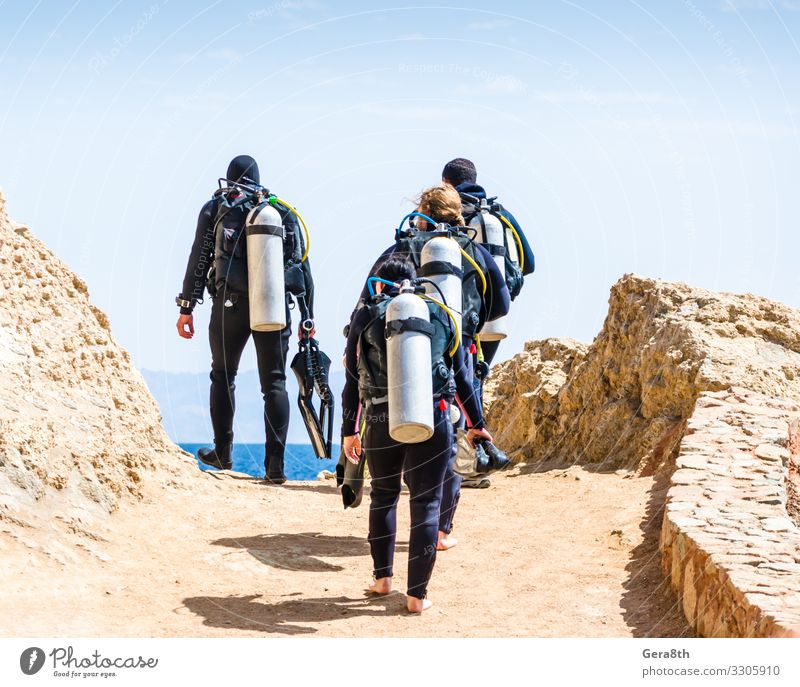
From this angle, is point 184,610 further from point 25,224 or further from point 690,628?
point 25,224

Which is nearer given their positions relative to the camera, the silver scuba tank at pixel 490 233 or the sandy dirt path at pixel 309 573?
the sandy dirt path at pixel 309 573

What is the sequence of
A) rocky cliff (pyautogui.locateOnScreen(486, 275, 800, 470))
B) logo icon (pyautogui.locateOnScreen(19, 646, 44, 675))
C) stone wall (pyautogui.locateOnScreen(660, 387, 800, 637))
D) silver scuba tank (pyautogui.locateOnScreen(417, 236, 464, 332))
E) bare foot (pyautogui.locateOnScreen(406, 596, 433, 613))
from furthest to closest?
1. rocky cliff (pyautogui.locateOnScreen(486, 275, 800, 470))
2. silver scuba tank (pyautogui.locateOnScreen(417, 236, 464, 332))
3. bare foot (pyautogui.locateOnScreen(406, 596, 433, 613))
4. stone wall (pyautogui.locateOnScreen(660, 387, 800, 637))
5. logo icon (pyautogui.locateOnScreen(19, 646, 44, 675))

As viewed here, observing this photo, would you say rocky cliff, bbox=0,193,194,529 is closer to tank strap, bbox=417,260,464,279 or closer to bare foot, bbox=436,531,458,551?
bare foot, bbox=436,531,458,551

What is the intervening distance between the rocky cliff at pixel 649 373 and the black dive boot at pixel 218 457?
3.88 meters

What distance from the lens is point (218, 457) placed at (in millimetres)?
10875

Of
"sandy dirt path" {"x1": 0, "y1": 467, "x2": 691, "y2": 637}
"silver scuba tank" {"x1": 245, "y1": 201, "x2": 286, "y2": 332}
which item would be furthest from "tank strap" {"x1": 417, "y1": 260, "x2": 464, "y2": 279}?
"silver scuba tank" {"x1": 245, "y1": 201, "x2": 286, "y2": 332}

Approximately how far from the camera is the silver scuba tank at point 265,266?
978 cm

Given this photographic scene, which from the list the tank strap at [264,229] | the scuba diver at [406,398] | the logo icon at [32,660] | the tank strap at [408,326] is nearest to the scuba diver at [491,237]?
the tank strap at [264,229]

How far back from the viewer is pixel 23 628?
623cm

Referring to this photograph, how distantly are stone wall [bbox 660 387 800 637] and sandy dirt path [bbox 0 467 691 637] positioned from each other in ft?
1.13

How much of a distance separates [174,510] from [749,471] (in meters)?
4.20

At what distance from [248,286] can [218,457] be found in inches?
68.4

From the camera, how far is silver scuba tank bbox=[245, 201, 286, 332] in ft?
32.1

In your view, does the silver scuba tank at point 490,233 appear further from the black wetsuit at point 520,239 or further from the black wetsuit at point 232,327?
the black wetsuit at point 232,327
